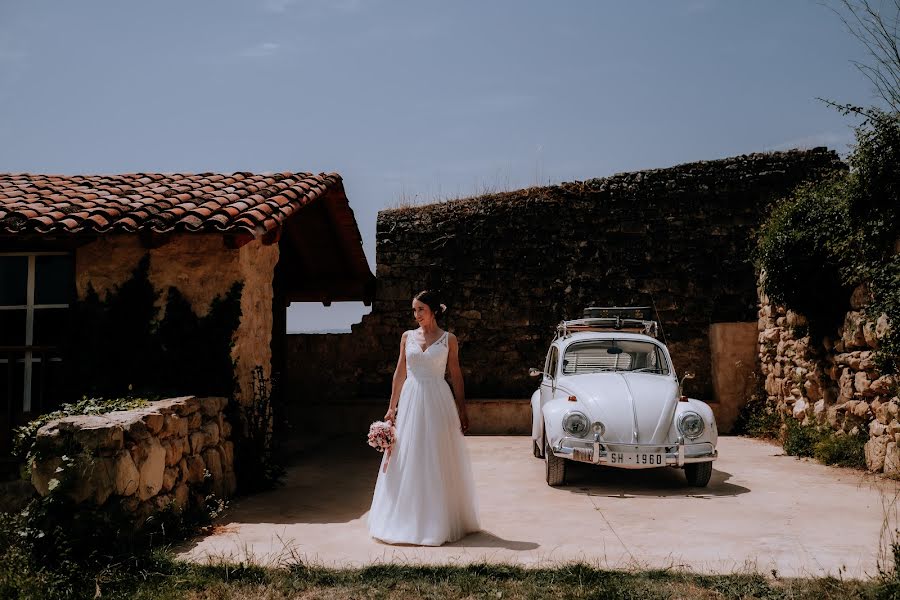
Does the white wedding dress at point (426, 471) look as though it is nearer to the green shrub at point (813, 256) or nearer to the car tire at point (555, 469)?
the car tire at point (555, 469)

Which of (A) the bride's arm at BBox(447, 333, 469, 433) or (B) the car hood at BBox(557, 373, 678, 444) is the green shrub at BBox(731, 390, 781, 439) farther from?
(A) the bride's arm at BBox(447, 333, 469, 433)

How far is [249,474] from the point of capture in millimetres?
6914

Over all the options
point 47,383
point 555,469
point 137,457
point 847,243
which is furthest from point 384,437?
point 847,243

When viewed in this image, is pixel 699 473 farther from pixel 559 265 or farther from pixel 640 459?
pixel 559 265

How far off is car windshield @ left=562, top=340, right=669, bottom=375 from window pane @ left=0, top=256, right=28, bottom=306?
5.74m

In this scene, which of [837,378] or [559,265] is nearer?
[837,378]

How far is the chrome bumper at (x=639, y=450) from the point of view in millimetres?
6547

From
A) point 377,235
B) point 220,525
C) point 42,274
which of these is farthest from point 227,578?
point 377,235

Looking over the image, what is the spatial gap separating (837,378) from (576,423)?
154 inches

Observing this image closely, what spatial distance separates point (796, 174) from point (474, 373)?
6.09 m

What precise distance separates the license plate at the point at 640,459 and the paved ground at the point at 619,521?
11.6 inches

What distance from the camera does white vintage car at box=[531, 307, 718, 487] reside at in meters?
6.57

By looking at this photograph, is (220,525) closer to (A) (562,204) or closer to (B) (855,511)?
(B) (855,511)

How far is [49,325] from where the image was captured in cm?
720
